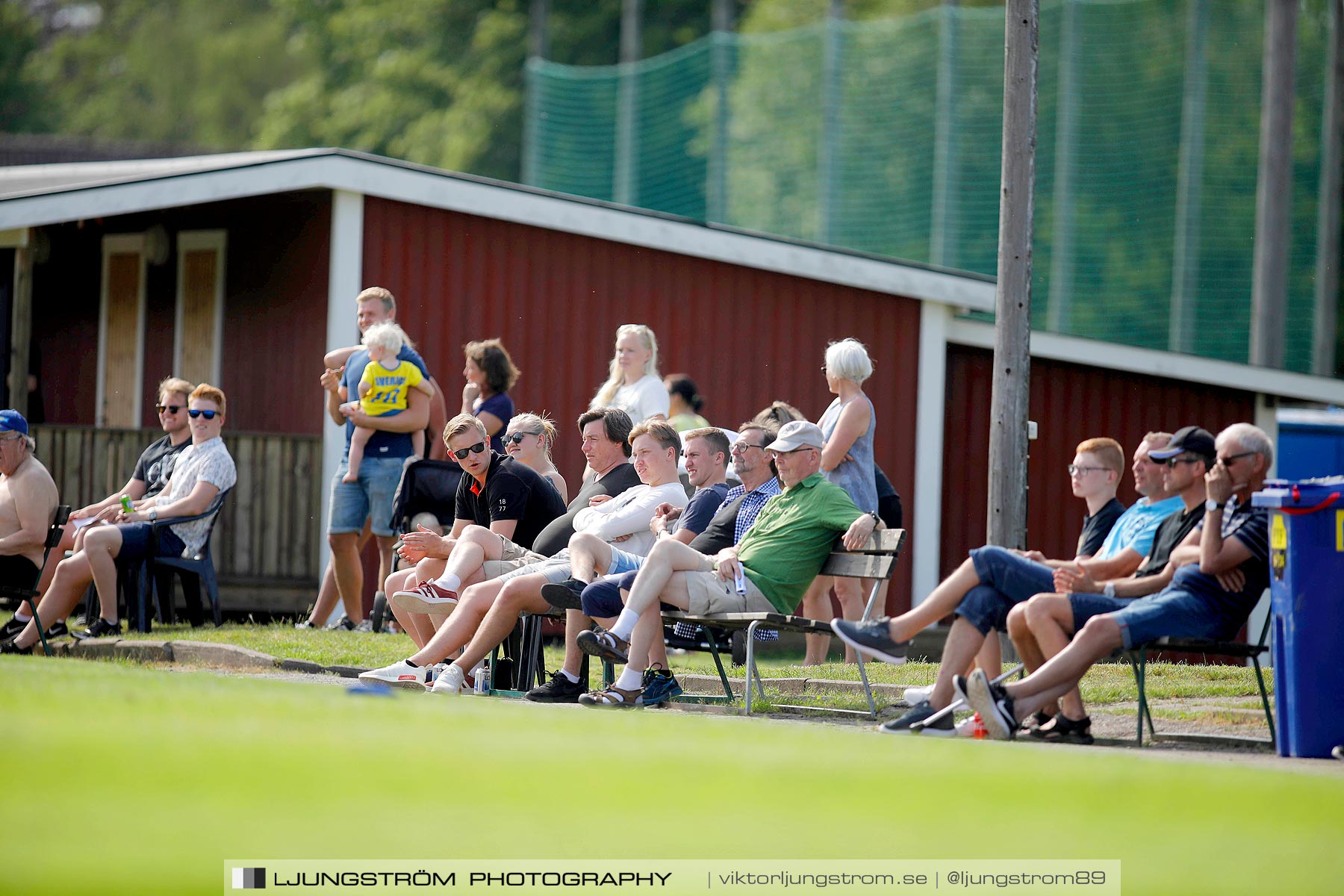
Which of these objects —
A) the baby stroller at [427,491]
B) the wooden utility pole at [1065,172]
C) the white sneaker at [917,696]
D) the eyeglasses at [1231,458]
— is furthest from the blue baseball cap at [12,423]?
the wooden utility pole at [1065,172]

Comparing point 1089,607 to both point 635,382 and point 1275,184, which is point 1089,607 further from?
point 1275,184

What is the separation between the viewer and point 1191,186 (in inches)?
1128

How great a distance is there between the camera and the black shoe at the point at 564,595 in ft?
27.5

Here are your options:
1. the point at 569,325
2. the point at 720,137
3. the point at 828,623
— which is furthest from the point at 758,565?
the point at 720,137

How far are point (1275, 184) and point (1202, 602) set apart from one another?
10420 mm

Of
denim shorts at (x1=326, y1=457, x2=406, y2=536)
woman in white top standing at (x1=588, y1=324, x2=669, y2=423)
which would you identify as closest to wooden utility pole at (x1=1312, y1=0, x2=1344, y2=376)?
woman in white top standing at (x1=588, y1=324, x2=669, y2=423)

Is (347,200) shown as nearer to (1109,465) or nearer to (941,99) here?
(1109,465)

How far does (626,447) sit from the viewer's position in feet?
32.1

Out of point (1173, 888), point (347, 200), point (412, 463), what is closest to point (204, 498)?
point (412, 463)

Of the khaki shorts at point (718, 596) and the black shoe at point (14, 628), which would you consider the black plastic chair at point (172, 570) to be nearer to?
the black shoe at point (14, 628)

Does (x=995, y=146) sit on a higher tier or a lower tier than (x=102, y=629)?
higher

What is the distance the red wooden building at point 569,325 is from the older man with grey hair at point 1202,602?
708 cm

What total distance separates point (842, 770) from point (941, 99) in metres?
26.4

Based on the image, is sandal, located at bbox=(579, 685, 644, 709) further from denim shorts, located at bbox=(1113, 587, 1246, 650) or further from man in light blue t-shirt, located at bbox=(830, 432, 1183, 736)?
denim shorts, located at bbox=(1113, 587, 1246, 650)
